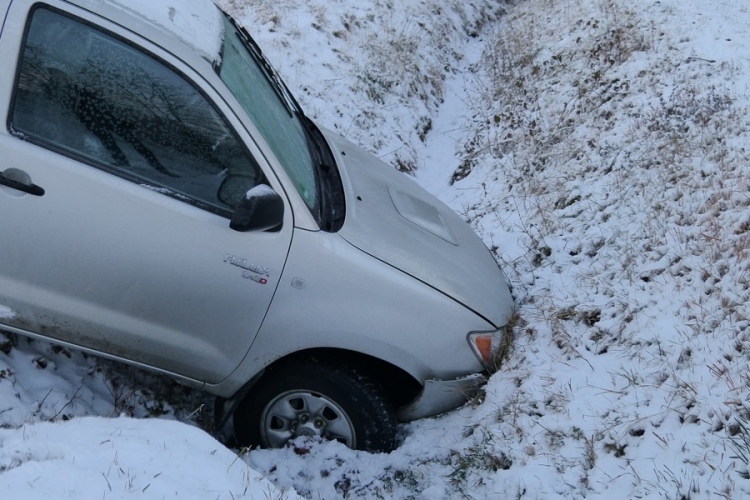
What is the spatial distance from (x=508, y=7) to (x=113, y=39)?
1120 centimetres

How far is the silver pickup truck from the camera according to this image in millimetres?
3104

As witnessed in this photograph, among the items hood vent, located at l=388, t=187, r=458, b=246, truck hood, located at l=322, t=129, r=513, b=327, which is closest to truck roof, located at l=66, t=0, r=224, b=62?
truck hood, located at l=322, t=129, r=513, b=327

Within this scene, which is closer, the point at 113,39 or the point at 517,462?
the point at 113,39

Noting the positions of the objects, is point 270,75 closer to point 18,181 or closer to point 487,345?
point 18,181

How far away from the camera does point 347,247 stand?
11.4 feet

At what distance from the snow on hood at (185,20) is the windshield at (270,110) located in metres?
0.09

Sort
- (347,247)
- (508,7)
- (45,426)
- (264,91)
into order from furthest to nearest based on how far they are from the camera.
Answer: (508,7)
(264,91)
(347,247)
(45,426)

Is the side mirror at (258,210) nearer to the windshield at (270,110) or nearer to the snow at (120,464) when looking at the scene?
the windshield at (270,110)

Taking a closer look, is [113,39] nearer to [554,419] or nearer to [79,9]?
[79,9]

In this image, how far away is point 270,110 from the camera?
381 centimetres

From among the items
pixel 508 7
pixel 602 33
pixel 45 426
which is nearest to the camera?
pixel 45 426

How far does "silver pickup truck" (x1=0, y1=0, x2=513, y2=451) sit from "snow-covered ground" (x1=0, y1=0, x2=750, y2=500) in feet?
1.20

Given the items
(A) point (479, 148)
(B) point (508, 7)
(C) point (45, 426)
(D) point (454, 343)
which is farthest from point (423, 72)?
(C) point (45, 426)

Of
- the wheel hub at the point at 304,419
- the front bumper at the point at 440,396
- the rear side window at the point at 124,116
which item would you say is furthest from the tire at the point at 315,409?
the rear side window at the point at 124,116
